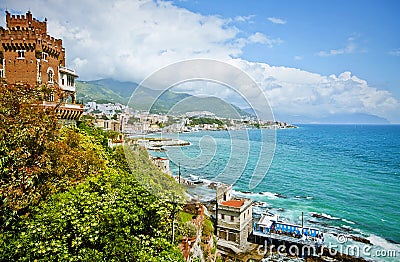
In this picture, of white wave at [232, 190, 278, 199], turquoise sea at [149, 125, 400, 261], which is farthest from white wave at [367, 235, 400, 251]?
white wave at [232, 190, 278, 199]

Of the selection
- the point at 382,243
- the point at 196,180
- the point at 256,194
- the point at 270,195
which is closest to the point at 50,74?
the point at 196,180

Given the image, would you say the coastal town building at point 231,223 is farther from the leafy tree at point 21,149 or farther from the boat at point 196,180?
the leafy tree at point 21,149

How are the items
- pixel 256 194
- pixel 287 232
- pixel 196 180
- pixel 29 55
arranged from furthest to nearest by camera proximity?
1. pixel 256 194
2. pixel 196 180
3. pixel 287 232
4. pixel 29 55

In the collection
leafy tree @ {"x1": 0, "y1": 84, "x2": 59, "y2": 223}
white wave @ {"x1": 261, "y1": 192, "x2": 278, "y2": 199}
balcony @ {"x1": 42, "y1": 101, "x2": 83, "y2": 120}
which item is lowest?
white wave @ {"x1": 261, "y1": 192, "x2": 278, "y2": 199}

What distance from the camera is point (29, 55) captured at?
1941 cm

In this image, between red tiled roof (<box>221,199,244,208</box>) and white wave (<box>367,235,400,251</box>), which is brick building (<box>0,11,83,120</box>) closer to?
red tiled roof (<box>221,199,244,208</box>)

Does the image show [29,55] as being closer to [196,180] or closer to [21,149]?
[21,149]

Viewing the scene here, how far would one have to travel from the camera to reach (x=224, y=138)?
8.52 meters

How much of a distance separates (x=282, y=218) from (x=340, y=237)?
217 inches

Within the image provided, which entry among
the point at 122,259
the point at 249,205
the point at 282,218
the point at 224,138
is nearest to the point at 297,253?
the point at 249,205

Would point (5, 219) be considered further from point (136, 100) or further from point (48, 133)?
point (136, 100)

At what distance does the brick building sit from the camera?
19219 mm

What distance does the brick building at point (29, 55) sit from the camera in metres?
19.2

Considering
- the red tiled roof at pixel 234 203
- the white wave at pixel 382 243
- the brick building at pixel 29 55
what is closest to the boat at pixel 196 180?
the red tiled roof at pixel 234 203
